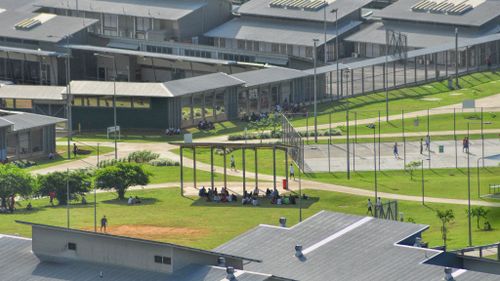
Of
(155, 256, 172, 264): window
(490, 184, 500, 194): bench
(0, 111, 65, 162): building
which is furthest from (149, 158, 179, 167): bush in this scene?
(155, 256, 172, 264): window

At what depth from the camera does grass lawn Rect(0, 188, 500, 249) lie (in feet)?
490

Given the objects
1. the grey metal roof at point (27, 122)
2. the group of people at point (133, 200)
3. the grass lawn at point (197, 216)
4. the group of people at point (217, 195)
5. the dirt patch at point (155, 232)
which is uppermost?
the grey metal roof at point (27, 122)

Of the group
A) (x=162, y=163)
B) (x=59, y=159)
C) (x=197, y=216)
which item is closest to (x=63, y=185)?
(x=197, y=216)

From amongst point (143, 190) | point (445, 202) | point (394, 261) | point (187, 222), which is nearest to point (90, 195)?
point (143, 190)

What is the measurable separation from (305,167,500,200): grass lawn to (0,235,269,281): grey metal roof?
49.9 meters

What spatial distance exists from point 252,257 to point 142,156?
71.6 m

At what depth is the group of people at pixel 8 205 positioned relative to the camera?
163 meters

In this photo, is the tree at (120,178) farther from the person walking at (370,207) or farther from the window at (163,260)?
the window at (163,260)

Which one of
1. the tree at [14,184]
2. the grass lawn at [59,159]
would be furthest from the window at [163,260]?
the grass lawn at [59,159]

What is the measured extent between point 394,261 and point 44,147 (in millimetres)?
86034

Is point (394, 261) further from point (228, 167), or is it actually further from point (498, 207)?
point (228, 167)

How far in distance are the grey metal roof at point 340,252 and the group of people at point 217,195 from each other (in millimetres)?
36362

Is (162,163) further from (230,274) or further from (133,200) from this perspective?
(230,274)

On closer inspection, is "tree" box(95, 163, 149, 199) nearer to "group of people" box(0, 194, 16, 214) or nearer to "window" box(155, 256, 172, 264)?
"group of people" box(0, 194, 16, 214)
